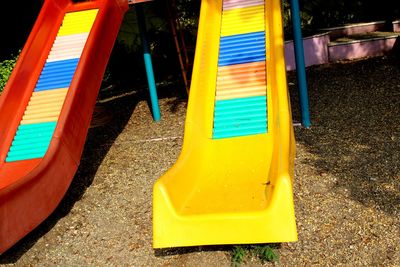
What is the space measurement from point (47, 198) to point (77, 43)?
2.88 m

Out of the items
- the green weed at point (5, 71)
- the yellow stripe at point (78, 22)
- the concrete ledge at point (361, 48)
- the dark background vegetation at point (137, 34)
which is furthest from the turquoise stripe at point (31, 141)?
the concrete ledge at point (361, 48)

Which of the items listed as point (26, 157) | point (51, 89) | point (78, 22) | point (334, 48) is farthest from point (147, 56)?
point (334, 48)

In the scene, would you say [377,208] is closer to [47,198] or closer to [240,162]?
[240,162]

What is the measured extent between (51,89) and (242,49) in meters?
2.71

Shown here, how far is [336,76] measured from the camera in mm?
10078

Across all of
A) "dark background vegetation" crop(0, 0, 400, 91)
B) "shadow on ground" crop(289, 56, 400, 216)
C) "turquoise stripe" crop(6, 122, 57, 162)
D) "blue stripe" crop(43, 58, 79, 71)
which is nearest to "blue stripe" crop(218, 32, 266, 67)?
"shadow on ground" crop(289, 56, 400, 216)

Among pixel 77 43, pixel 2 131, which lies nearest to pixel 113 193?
pixel 2 131

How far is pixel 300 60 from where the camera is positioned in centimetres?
730

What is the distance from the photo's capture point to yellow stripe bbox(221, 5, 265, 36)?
7.34m

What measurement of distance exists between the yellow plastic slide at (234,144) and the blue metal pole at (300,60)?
285mm

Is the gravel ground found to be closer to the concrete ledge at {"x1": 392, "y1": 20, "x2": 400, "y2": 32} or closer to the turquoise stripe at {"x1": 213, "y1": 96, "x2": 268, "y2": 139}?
the turquoise stripe at {"x1": 213, "y1": 96, "x2": 268, "y2": 139}

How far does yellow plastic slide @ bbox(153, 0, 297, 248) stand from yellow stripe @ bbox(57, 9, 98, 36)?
1763 millimetres

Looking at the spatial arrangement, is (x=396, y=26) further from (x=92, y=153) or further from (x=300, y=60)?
(x=92, y=153)

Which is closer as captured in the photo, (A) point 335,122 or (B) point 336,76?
(A) point 335,122
